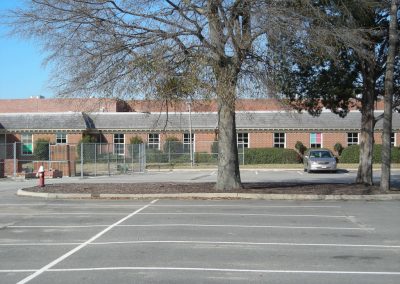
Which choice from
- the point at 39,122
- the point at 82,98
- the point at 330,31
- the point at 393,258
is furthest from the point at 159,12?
the point at 39,122

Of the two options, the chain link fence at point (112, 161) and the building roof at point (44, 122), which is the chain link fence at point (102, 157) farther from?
the building roof at point (44, 122)

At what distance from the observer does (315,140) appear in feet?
153

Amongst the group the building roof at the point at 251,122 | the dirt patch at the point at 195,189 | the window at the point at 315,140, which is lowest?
the dirt patch at the point at 195,189

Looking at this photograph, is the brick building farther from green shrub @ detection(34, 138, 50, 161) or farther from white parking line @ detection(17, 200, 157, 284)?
white parking line @ detection(17, 200, 157, 284)

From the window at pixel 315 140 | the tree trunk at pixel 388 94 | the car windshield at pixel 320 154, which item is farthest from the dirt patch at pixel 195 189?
the window at pixel 315 140

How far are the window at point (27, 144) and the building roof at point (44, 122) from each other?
77 centimetres

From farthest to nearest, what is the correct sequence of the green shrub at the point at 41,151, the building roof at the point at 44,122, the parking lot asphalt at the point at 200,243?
1. the building roof at the point at 44,122
2. the green shrub at the point at 41,151
3. the parking lot asphalt at the point at 200,243

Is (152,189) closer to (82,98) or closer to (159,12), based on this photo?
(82,98)

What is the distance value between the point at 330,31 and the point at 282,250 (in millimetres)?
8486

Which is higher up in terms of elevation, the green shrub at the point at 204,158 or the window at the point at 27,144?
the window at the point at 27,144

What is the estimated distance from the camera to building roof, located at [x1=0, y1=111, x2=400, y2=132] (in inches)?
1839

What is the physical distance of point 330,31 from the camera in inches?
603

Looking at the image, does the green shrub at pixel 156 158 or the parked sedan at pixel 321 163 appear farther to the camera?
the green shrub at pixel 156 158

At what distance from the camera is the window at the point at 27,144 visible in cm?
4900
